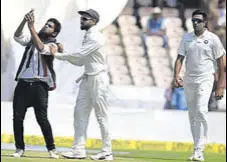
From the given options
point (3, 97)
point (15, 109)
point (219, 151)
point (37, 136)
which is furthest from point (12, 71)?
point (15, 109)

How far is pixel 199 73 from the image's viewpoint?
11.0 metres

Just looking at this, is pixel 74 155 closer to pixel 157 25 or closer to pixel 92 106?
pixel 92 106

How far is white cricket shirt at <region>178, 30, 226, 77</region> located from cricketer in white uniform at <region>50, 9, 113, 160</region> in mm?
1087

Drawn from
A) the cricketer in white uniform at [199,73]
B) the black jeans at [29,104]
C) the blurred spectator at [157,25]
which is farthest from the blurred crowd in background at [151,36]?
the black jeans at [29,104]

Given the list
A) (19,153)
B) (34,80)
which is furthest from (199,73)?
(19,153)

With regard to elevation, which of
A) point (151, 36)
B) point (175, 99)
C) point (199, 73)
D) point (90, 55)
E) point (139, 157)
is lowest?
point (139, 157)

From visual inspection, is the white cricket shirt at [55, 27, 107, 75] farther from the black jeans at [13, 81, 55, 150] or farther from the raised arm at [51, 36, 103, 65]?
the black jeans at [13, 81, 55, 150]

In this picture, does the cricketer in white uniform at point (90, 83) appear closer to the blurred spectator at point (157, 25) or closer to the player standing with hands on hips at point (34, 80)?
the player standing with hands on hips at point (34, 80)

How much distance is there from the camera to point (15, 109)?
10617 mm

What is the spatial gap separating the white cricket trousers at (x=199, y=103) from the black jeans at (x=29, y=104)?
172 centimetres

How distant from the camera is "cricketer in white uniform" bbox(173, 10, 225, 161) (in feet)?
35.9

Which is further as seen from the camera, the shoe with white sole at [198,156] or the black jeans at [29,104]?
the shoe with white sole at [198,156]

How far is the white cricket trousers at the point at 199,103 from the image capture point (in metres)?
10.9

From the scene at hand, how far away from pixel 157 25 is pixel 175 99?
340cm
